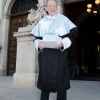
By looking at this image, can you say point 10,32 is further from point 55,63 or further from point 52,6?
point 55,63

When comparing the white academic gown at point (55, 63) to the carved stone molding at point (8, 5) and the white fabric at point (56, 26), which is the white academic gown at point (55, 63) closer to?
the white fabric at point (56, 26)

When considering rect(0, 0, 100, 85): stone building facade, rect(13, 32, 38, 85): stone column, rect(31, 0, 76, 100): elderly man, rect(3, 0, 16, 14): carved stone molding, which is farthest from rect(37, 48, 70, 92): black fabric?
rect(3, 0, 16, 14): carved stone molding

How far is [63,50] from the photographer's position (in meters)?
2.56

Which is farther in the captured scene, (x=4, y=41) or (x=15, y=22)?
(x=15, y=22)

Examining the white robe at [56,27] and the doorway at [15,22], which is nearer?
the white robe at [56,27]

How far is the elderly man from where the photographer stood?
8.16ft

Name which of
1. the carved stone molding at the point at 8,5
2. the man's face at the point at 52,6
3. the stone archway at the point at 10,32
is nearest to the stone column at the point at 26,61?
the man's face at the point at 52,6

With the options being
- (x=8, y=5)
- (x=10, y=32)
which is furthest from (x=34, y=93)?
(x=8, y=5)

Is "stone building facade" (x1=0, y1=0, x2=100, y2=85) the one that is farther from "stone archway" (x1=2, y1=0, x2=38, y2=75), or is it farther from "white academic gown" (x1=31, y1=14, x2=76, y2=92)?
"white academic gown" (x1=31, y1=14, x2=76, y2=92)

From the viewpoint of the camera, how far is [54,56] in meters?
2.52

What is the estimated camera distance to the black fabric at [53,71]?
248 centimetres

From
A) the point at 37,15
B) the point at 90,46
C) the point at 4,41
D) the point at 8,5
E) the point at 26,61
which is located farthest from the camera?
the point at 90,46

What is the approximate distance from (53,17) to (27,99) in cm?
236

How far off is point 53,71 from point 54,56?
8.0 inches
